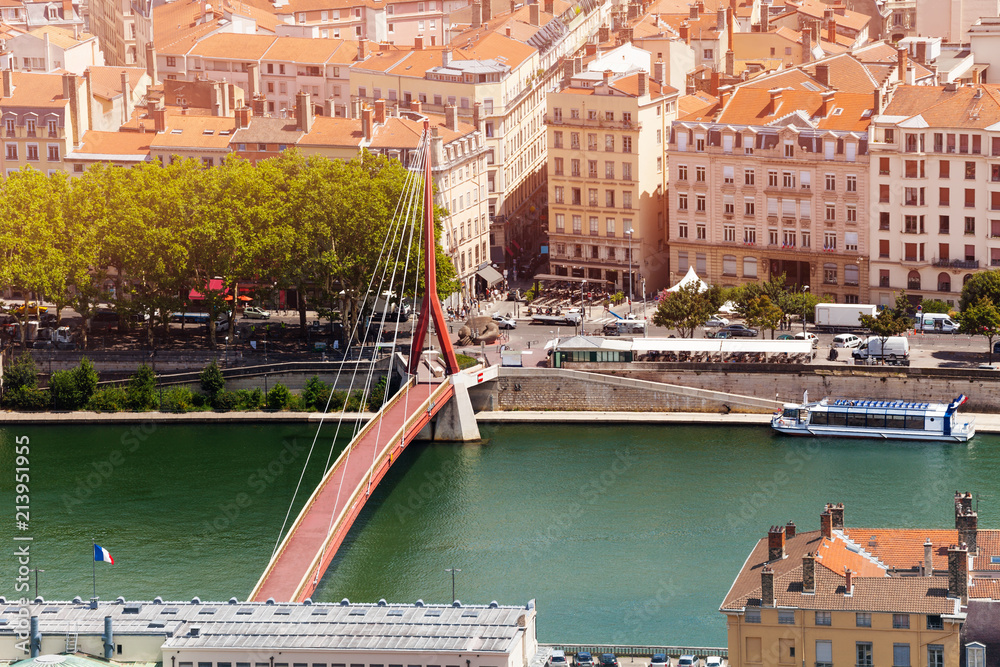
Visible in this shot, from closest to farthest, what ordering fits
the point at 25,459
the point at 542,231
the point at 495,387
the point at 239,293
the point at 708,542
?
the point at 708,542 → the point at 25,459 → the point at 495,387 → the point at 239,293 → the point at 542,231

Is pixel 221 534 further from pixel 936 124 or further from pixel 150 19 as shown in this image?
pixel 150 19

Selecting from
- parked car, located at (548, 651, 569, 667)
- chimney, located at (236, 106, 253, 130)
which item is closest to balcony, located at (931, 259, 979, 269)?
chimney, located at (236, 106, 253, 130)

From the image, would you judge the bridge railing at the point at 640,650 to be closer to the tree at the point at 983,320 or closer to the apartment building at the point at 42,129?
the tree at the point at 983,320

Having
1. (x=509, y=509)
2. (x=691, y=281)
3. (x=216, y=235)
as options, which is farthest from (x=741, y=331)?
(x=216, y=235)

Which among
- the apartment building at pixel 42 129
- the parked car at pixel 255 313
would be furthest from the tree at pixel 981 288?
the apartment building at pixel 42 129

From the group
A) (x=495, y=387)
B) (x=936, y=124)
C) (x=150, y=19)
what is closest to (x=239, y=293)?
(x=495, y=387)

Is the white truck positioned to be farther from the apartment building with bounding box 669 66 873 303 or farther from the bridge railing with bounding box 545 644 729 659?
the bridge railing with bounding box 545 644 729 659
